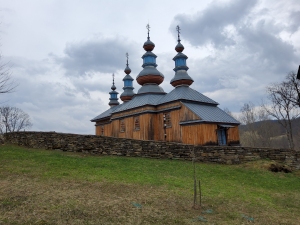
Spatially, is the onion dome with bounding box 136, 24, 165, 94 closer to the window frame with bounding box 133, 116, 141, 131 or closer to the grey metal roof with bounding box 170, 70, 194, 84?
the grey metal roof with bounding box 170, 70, 194, 84

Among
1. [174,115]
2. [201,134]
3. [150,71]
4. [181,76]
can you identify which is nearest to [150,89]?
[150,71]

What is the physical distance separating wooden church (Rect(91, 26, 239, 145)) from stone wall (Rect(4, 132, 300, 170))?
5.12 metres

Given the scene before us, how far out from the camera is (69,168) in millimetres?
11383

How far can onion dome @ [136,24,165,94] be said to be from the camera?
95.6ft

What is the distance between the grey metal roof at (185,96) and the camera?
2345 cm

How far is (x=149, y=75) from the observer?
96.5ft

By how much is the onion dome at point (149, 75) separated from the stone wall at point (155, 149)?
13.6 m

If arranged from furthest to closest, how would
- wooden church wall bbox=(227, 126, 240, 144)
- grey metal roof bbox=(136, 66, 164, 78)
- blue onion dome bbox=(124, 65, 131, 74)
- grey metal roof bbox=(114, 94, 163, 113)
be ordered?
1. blue onion dome bbox=(124, 65, 131, 74)
2. grey metal roof bbox=(136, 66, 164, 78)
3. grey metal roof bbox=(114, 94, 163, 113)
4. wooden church wall bbox=(227, 126, 240, 144)

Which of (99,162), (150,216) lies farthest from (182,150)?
(150,216)

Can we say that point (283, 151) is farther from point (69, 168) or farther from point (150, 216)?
point (69, 168)

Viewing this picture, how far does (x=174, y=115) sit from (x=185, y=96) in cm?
241

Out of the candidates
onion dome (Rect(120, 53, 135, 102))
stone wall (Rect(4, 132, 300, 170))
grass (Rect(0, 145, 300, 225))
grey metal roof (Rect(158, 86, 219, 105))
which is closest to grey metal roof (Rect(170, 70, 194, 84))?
grey metal roof (Rect(158, 86, 219, 105))

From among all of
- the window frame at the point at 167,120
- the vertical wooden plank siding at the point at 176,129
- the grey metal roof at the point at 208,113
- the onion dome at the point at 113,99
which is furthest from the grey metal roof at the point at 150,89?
the onion dome at the point at 113,99

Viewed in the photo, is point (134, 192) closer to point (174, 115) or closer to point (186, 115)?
point (186, 115)
